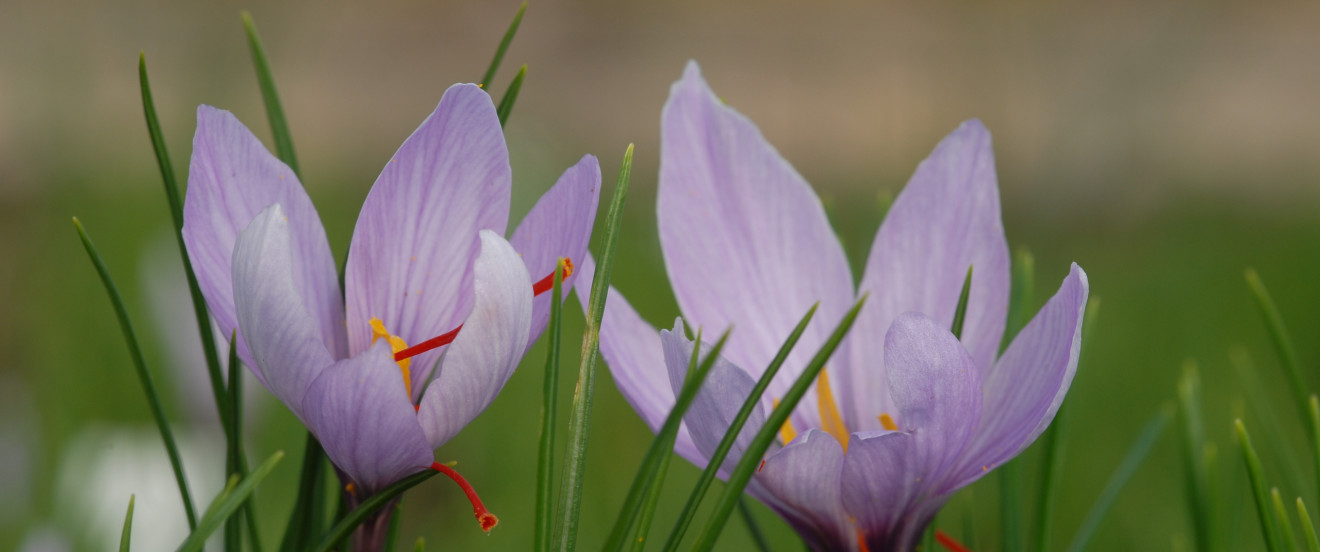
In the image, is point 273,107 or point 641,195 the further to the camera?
point 641,195

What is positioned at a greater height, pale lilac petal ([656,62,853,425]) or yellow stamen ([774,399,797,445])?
pale lilac petal ([656,62,853,425])

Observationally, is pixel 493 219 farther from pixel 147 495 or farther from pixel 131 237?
pixel 131 237

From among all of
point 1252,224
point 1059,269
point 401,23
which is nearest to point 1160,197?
point 1252,224

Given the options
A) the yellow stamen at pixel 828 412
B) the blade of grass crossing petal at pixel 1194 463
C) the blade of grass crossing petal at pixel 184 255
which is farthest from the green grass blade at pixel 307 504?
the blade of grass crossing petal at pixel 1194 463

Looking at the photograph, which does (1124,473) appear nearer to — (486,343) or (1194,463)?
(1194,463)

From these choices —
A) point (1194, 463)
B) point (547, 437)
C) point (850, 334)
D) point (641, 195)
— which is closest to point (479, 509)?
point (547, 437)

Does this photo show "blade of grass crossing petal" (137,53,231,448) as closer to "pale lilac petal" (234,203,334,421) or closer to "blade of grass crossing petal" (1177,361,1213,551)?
"pale lilac petal" (234,203,334,421)

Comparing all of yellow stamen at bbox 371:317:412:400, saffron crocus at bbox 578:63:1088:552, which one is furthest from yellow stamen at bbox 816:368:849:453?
yellow stamen at bbox 371:317:412:400

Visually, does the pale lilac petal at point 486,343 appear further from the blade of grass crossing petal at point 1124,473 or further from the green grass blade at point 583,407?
the blade of grass crossing petal at point 1124,473
